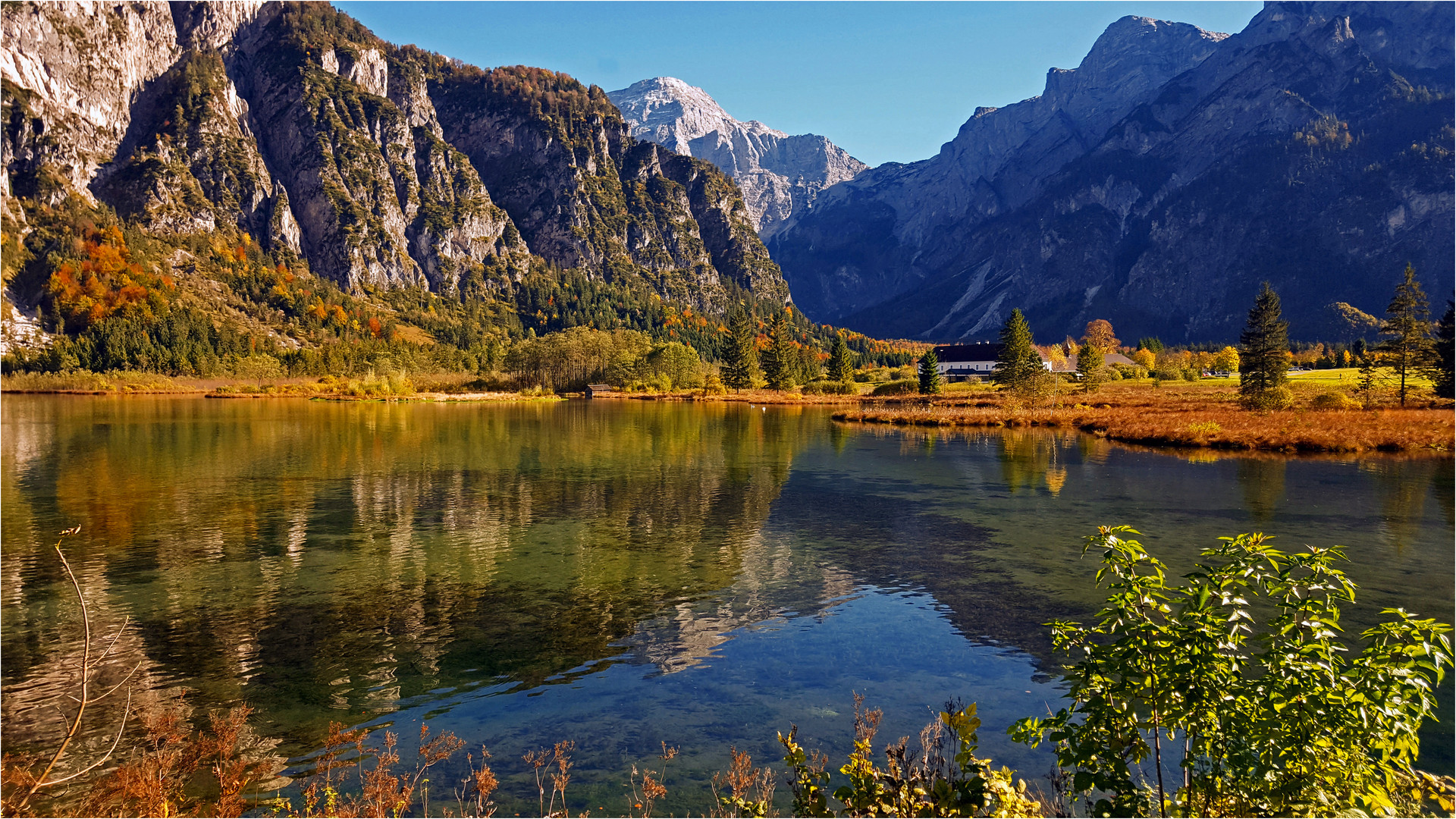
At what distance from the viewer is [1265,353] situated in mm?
78500

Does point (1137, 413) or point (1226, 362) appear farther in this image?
point (1226, 362)

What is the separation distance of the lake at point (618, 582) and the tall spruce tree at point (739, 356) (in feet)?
381

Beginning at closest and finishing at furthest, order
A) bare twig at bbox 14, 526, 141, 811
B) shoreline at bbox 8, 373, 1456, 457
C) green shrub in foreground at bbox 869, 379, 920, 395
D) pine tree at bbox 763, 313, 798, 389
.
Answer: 1. bare twig at bbox 14, 526, 141, 811
2. shoreline at bbox 8, 373, 1456, 457
3. green shrub in foreground at bbox 869, 379, 920, 395
4. pine tree at bbox 763, 313, 798, 389

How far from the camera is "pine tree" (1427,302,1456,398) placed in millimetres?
76938

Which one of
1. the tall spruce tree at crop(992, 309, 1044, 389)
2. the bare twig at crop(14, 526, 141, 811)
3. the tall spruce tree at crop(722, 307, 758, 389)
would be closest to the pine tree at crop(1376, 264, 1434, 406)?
the tall spruce tree at crop(992, 309, 1044, 389)

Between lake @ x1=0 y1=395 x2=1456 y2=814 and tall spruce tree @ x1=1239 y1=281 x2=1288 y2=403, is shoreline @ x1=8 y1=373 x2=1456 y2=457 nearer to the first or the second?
tall spruce tree @ x1=1239 y1=281 x2=1288 y2=403

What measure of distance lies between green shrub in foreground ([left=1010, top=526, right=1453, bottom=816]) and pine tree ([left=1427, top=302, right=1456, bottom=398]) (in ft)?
316

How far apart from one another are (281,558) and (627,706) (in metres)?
16.6

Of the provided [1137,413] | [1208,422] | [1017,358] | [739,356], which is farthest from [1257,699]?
[739,356]

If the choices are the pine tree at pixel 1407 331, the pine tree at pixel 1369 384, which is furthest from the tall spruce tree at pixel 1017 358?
the pine tree at pixel 1407 331

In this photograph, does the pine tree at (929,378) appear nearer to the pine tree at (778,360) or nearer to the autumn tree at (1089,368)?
the autumn tree at (1089,368)

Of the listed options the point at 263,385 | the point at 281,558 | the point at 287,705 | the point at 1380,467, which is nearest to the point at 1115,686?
the point at 287,705

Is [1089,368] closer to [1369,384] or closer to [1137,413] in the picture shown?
[1369,384]

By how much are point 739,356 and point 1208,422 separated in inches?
4288
